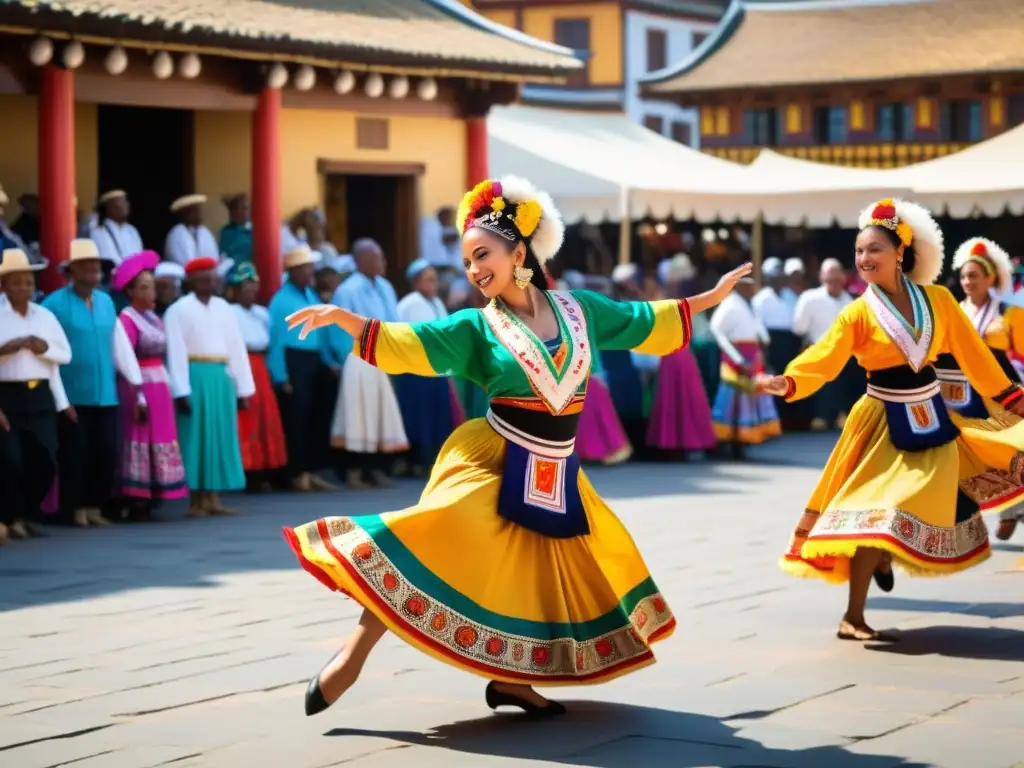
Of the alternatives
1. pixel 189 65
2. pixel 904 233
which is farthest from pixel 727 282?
pixel 189 65

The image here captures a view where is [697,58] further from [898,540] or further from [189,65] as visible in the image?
[898,540]

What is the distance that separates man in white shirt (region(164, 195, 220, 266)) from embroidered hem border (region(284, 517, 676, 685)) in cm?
875

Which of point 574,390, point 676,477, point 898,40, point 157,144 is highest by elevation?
point 898,40

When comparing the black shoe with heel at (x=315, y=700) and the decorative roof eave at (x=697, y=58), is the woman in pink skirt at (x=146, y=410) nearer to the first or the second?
the black shoe with heel at (x=315, y=700)

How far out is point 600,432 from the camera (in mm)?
15609

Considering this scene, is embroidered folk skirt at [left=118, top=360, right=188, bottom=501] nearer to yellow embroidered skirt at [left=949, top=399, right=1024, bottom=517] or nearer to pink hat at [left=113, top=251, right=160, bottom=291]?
pink hat at [left=113, top=251, right=160, bottom=291]

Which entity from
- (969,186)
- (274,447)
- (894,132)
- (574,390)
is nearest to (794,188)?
(969,186)

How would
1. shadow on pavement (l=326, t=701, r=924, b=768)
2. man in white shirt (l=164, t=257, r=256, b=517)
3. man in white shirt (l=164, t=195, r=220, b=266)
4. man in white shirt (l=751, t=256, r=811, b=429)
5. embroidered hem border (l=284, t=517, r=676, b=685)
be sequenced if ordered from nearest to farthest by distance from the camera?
shadow on pavement (l=326, t=701, r=924, b=768) < embroidered hem border (l=284, t=517, r=676, b=685) < man in white shirt (l=164, t=257, r=256, b=517) < man in white shirt (l=164, t=195, r=220, b=266) < man in white shirt (l=751, t=256, r=811, b=429)

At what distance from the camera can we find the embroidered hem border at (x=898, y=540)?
742 cm

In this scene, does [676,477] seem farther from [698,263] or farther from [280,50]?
[698,263]

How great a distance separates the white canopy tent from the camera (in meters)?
21.4

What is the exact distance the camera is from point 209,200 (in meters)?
16.5

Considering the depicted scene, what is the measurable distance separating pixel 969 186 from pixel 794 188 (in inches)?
75.8

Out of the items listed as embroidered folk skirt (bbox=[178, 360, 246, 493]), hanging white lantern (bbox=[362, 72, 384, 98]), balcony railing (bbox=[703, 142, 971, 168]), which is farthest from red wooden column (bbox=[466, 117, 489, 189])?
balcony railing (bbox=[703, 142, 971, 168])
